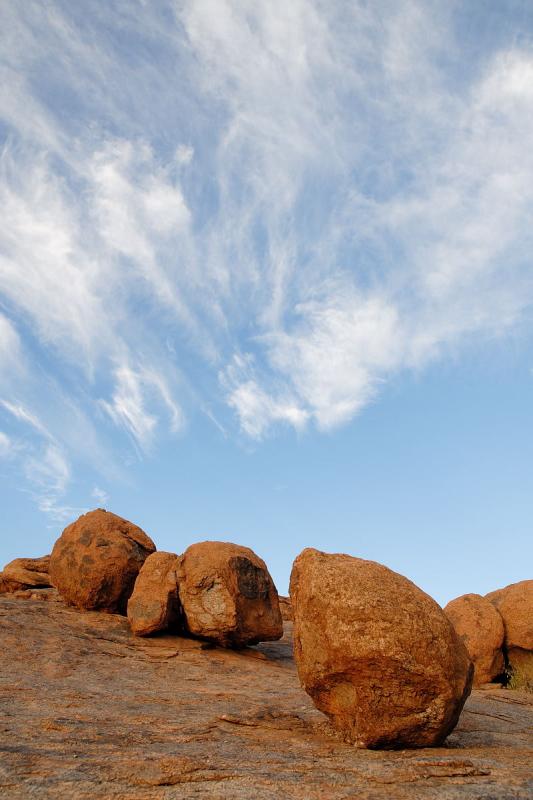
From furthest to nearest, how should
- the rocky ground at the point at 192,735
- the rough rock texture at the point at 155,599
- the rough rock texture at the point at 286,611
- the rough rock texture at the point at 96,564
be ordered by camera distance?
1. the rough rock texture at the point at 286,611
2. the rough rock texture at the point at 96,564
3. the rough rock texture at the point at 155,599
4. the rocky ground at the point at 192,735

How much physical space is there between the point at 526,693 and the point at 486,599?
2797 mm

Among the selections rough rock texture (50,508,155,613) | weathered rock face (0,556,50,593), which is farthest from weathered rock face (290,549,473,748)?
weathered rock face (0,556,50,593)

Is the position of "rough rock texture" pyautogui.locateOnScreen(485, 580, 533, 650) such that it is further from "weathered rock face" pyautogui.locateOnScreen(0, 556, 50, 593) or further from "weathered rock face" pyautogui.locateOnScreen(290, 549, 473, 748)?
"weathered rock face" pyautogui.locateOnScreen(0, 556, 50, 593)

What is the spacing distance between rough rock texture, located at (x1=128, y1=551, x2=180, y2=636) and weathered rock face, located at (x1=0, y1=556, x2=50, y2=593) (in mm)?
6262

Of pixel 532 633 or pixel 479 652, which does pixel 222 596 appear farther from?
pixel 532 633

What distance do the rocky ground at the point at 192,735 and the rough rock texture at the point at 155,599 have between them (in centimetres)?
68

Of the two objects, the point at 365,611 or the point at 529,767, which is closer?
the point at 529,767

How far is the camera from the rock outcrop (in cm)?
1728

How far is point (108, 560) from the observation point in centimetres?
1880

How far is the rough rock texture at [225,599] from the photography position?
55.2 feet

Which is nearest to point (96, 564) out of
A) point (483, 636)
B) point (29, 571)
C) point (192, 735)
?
point (29, 571)

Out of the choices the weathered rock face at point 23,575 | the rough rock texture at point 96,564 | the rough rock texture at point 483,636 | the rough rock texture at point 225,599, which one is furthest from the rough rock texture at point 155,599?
the rough rock texture at point 483,636

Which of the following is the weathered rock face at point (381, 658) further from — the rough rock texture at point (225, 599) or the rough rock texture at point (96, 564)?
the rough rock texture at point (96, 564)

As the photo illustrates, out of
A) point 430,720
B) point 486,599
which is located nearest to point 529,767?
point 430,720
